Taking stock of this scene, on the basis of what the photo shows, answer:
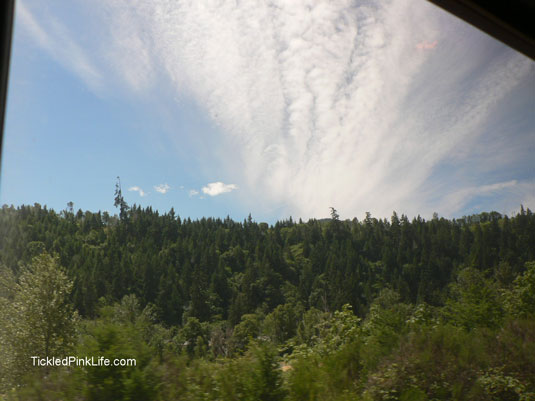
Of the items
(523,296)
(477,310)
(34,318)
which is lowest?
(477,310)

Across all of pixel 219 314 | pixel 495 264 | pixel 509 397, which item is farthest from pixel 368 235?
pixel 509 397

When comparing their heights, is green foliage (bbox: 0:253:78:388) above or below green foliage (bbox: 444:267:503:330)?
above

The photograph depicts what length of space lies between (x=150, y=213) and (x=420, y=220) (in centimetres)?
1759

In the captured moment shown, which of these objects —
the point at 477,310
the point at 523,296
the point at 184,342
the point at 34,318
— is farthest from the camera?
the point at 523,296

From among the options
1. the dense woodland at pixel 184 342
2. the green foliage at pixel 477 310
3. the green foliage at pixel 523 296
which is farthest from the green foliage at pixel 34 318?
the green foliage at pixel 523 296

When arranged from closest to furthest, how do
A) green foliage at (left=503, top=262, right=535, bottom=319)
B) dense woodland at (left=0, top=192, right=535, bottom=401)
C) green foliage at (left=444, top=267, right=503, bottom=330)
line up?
1. dense woodland at (left=0, top=192, right=535, bottom=401)
2. green foliage at (left=444, top=267, right=503, bottom=330)
3. green foliage at (left=503, top=262, right=535, bottom=319)

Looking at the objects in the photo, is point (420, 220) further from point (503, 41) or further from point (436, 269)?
point (503, 41)

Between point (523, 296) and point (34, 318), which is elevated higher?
point (34, 318)

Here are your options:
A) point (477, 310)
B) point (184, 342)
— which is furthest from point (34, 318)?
point (477, 310)

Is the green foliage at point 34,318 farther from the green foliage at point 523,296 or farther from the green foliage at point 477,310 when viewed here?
the green foliage at point 523,296

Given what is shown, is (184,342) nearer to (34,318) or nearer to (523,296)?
(34,318)

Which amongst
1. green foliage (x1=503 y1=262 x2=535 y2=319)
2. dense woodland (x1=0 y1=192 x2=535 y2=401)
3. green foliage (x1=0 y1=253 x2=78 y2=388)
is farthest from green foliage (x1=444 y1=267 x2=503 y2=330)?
Result: green foliage (x1=0 y1=253 x2=78 y2=388)

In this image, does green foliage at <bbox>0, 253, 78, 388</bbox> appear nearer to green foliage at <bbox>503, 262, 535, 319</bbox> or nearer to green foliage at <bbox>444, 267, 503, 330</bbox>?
green foliage at <bbox>444, 267, 503, 330</bbox>

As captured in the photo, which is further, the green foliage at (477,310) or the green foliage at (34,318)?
the green foliage at (477,310)
